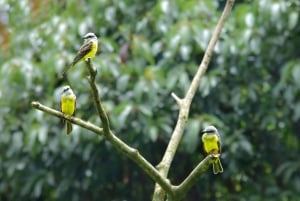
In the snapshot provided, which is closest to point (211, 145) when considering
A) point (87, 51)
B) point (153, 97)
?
point (87, 51)

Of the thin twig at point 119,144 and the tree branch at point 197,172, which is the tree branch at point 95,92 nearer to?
the thin twig at point 119,144

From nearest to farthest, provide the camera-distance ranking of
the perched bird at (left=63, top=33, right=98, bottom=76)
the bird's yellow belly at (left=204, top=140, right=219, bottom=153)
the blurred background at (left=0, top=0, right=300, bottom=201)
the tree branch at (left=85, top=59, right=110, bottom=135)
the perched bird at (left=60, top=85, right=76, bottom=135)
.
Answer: the tree branch at (left=85, top=59, right=110, bottom=135)
the bird's yellow belly at (left=204, top=140, right=219, bottom=153)
the perched bird at (left=63, top=33, right=98, bottom=76)
the perched bird at (left=60, top=85, right=76, bottom=135)
the blurred background at (left=0, top=0, right=300, bottom=201)

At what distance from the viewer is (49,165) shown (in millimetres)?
5184

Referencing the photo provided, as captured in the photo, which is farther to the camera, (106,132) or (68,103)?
(68,103)

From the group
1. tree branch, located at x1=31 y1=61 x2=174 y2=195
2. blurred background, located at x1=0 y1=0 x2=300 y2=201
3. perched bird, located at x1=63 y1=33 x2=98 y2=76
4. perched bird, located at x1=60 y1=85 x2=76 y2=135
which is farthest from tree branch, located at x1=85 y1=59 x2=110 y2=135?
blurred background, located at x1=0 y1=0 x2=300 y2=201

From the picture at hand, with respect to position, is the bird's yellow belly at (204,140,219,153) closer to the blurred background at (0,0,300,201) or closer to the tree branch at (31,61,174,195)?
the tree branch at (31,61,174,195)

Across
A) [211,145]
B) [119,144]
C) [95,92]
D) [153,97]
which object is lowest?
[153,97]

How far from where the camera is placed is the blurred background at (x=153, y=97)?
4770mm

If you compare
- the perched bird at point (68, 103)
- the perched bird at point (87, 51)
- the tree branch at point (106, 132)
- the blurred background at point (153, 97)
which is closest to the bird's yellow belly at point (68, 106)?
the perched bird at point (68, 103)

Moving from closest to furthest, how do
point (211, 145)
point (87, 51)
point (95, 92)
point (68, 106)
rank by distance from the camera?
point (95, 92)
point (211, 145)
point (87, 51)
point (68, 106)

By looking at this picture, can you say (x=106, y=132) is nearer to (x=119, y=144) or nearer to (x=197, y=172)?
(x=119, y=144)

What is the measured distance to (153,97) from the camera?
4.68m

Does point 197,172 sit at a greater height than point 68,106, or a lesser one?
lesser

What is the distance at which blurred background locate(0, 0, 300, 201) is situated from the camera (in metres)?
4.77
